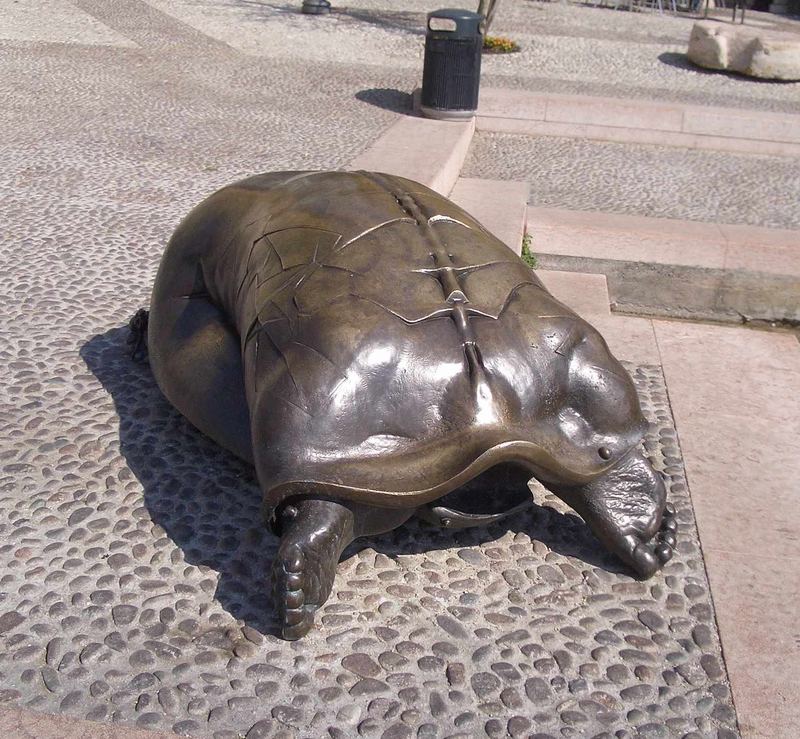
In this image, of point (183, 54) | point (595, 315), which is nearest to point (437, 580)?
point (595, 315)

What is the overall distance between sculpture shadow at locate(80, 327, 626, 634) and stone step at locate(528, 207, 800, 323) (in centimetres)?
282

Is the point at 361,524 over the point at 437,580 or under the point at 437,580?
over

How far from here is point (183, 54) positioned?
33.1ft

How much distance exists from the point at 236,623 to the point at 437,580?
0.56 m

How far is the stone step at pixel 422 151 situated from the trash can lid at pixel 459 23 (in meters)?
0.74

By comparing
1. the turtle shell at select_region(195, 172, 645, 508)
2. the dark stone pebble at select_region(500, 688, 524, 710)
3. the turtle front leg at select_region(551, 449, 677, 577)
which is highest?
the turtle shell at select_region(195, 172, 645, 508)

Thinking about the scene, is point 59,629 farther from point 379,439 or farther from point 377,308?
point 377,308

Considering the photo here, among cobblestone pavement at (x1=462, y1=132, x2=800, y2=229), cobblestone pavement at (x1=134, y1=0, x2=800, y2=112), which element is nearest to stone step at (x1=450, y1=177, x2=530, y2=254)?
cobblestone pavement at (x1=462, y1=132, x2=800, y2=229)

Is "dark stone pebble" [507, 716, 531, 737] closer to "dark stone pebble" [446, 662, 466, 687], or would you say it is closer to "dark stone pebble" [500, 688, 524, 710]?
"dark stone pebble" [500, 688, 524, 710]

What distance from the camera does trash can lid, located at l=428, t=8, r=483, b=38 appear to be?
826 centimetres

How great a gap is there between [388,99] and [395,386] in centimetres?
741

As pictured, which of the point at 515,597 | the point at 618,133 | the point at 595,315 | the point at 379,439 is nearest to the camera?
the point at 379,439

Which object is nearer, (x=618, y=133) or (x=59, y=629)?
(x=59, y=629)

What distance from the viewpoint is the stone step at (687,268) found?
213 inches
